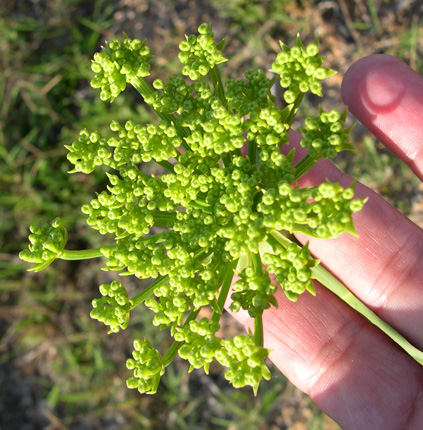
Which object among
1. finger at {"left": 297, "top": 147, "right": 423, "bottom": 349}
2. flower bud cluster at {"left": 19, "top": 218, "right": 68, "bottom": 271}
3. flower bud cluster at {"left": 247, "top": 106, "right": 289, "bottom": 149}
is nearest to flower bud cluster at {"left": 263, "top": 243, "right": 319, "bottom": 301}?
flower bud cluster at {"left": 247, "top": 106, "right": 289, "bottom": 149}

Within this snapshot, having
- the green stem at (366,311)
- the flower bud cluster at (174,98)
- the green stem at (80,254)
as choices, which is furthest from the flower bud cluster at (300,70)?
the green stem at (80,254)

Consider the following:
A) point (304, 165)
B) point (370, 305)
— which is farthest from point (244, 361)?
point (370, 305)

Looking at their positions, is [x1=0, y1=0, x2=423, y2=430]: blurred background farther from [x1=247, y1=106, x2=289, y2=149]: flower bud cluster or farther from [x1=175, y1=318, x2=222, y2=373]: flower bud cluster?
[x1=175, y1=318, x2=222, y2=373]: flower bud cluster

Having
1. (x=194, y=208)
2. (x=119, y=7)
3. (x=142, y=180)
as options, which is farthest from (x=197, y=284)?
(x=119, y=7)

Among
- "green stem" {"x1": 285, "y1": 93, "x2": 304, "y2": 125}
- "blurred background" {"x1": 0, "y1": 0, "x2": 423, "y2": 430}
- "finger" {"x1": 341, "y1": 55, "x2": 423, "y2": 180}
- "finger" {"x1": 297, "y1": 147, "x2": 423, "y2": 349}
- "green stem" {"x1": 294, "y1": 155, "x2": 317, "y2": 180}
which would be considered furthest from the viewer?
"blurred background" {"x1": 0, "y1": 0, "x2": 423, "y2": 430}

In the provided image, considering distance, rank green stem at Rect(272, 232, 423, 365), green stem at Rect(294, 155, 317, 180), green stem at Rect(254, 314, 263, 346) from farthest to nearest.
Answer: green stem at Rect(272, 232, 423, 365) < green stem at Rect(294, 155, 317, 180) < green stem at Rect(254, 314, 263, 346)

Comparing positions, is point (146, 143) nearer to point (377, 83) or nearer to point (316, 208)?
point (316, 208)

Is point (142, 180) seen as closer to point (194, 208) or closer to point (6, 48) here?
point (194, 208)
